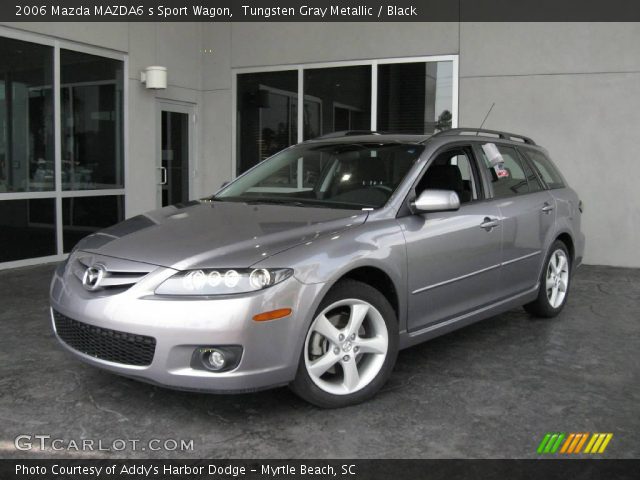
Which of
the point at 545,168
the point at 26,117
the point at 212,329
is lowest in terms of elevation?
the point at 212,329

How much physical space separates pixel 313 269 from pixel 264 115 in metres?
7.36

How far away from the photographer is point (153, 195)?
9.64 metres

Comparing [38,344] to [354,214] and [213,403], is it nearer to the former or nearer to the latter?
[213,403]

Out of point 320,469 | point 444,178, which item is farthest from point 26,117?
point 320,469

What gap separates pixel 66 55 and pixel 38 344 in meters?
4.84

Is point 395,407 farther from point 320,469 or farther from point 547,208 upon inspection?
point 547,208

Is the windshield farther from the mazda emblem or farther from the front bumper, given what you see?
the mazda emblem

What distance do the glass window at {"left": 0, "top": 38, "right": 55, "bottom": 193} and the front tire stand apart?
559cm

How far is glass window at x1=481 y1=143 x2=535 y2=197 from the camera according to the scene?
474 cm

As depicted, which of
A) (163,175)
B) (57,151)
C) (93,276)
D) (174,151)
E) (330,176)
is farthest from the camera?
(174,151)

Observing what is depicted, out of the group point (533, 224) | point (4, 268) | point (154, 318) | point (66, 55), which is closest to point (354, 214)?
point (154, 318)

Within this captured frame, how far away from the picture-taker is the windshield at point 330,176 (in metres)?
4.05

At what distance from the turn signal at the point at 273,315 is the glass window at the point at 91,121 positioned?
6128 millimetres

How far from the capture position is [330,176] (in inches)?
173
